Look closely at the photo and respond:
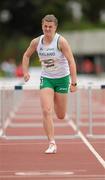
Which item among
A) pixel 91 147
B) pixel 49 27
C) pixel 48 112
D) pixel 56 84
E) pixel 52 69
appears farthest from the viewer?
pixel 91 147

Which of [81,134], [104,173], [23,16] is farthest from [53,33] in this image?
[23,16]

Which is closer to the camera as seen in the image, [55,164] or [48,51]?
[55,164]

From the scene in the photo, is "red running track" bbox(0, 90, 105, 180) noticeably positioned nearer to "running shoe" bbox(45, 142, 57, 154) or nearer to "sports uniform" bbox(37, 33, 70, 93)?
"running shoe" bbox(45, 142, 57, 154)

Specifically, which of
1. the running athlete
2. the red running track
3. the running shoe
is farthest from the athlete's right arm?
the red running track

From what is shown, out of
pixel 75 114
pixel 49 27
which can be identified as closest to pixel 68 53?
pixel 49 27

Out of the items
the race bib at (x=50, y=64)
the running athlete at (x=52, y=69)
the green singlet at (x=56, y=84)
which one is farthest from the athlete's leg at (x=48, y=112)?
the race bib at (x=50, y=64)

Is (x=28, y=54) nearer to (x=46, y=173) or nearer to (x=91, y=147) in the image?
(x=91, y=147)

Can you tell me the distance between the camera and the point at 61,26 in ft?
282

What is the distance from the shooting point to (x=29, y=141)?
1780 cm

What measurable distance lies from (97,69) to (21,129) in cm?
5136

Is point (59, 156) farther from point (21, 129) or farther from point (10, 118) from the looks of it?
point (10, 118)

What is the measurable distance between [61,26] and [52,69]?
70607 mm

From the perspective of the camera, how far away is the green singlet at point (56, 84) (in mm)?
15633

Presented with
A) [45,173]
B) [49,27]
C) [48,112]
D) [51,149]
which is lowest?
[51,149]
